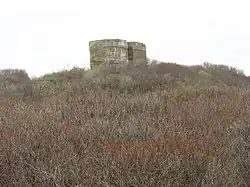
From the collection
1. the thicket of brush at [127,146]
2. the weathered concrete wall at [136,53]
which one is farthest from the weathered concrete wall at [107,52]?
the thicket of brush at [127,146]

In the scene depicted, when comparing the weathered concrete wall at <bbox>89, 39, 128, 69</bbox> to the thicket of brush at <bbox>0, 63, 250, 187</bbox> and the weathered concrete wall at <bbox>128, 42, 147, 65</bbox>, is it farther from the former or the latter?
the thicket of brush at <bbox>0, 63, 250, 187</bbox>

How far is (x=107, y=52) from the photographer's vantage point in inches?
668

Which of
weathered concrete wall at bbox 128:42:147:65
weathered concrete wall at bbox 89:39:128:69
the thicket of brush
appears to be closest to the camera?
the thicket of brush

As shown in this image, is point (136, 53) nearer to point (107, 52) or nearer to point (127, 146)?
point (107, 52)

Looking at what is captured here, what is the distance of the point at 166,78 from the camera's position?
13.9 metres

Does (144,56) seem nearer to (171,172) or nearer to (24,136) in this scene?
(24,136)

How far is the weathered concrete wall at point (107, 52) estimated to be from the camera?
1697 cm

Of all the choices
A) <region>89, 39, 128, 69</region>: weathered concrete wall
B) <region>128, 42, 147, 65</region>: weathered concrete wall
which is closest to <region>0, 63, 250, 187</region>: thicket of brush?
<region>89, 39, 128, 69</region>: weathered concrete wall

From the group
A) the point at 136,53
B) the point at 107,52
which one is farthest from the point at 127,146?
the point at 136,53

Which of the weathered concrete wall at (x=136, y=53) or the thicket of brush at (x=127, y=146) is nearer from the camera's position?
the thicket of brush at (x=127, y=146)

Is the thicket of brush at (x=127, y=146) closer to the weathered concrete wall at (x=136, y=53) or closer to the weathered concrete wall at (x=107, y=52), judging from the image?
the weathered concrete wall at (x=107, y=52)

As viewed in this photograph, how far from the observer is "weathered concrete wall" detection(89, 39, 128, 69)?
17.0m

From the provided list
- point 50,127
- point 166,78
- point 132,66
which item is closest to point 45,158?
point 50,127

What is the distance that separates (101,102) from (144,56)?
36.6 feet
